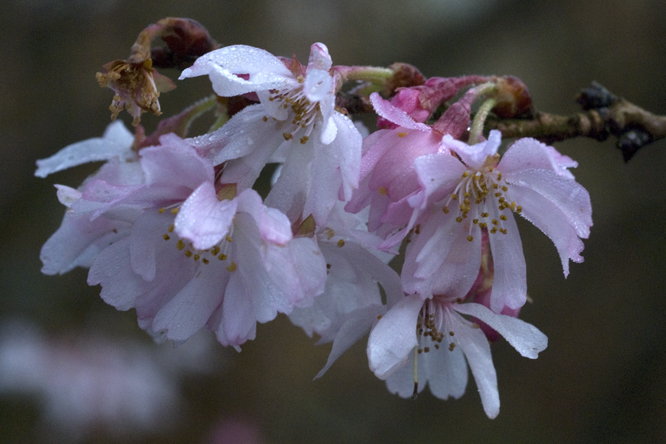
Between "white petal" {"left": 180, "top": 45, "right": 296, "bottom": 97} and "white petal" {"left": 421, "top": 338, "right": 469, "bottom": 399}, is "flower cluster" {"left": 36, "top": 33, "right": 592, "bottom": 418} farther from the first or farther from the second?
"white petal" {"left": 421, "top": 338, "right": 469, "bottom": 399}

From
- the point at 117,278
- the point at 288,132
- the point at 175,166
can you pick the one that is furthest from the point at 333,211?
the point at 117,278

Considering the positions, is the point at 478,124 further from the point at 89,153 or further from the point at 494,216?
the point at 89,153

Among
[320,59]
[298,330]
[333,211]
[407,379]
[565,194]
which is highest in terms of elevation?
[320,59]

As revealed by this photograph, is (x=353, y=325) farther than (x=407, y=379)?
No

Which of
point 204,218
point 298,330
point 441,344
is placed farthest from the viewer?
point 298,330

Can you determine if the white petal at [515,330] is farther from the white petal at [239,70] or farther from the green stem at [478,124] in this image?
the white petal at [239,70]

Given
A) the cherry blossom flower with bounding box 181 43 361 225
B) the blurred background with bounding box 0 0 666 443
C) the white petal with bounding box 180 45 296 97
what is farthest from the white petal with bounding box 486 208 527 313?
the blurred background with bounding box 0 0 666 443

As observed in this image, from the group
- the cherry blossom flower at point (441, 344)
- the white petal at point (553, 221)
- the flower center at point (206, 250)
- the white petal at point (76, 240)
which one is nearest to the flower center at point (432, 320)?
the cherry blossom flower at point (441, 344)

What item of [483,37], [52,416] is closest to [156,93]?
[52,416]

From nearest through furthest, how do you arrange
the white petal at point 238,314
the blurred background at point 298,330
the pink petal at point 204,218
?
the pink petal at point 204,218, the white petal at point 238,314, the blurred background at point 298,330
